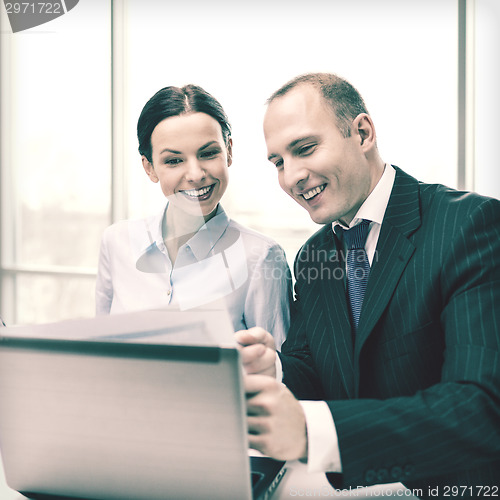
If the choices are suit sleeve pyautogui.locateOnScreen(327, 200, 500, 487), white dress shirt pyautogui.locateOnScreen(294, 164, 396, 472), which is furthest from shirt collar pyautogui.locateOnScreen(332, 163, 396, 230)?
white dress shirt pyautogui.locateOnScreen(294, 164, 396, 472)

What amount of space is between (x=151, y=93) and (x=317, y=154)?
2.62m

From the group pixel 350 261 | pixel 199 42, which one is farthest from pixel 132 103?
pixel 350 261

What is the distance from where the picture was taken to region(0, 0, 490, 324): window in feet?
9.20

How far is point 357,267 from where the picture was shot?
110 centimetres

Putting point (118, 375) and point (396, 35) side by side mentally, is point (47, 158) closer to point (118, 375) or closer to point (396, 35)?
point (396, 35)

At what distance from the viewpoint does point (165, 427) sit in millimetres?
523

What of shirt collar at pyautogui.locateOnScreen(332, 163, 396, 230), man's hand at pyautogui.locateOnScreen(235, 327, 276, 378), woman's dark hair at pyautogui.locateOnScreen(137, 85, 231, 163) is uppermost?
woman's dark hair at pyautogui.locateOnScreen(137, 85, 231, 163)

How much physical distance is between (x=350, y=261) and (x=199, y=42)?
2.63 m

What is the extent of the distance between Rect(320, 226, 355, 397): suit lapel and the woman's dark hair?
2.07 feet

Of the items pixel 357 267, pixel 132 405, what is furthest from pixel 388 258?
pixel 132 405

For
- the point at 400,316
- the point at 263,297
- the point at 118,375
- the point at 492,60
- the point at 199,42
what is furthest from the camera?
the point at 199,42

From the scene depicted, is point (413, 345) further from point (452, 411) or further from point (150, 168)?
point (150, 168)

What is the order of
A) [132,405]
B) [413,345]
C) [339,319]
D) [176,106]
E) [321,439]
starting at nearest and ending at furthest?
[132,405], [321,439], [413,345], [339,319], [176,106]

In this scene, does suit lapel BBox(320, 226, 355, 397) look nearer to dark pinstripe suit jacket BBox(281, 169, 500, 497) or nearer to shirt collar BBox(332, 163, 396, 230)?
dark pinstripe suit jacket BBox(281, 169, 500, 497)
